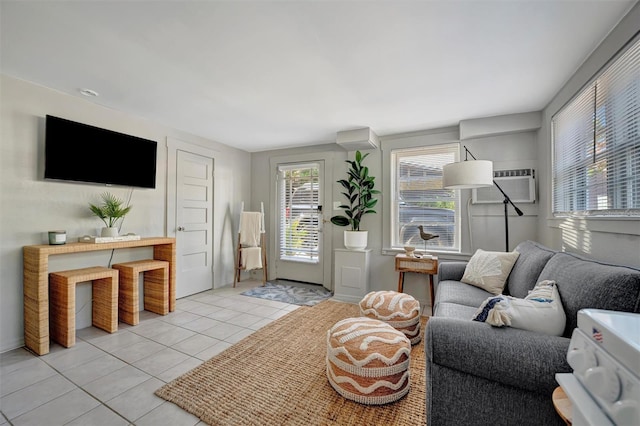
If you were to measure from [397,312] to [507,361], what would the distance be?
1.23m

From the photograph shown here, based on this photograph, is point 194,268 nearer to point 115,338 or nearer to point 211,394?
point 115,338

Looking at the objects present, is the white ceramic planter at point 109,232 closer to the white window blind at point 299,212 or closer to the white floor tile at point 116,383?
the white floor tile at point 116,383

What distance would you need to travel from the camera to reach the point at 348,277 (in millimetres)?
3762

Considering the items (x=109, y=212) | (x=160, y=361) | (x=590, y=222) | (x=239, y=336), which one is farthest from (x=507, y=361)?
(x=109, y=212)

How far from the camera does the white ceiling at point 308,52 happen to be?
1565mm

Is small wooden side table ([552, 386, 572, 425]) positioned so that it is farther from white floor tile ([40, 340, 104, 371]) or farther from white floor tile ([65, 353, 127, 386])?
white floor tile ([40, 340, 104, 371])

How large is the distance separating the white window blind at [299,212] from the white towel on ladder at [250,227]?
46cm

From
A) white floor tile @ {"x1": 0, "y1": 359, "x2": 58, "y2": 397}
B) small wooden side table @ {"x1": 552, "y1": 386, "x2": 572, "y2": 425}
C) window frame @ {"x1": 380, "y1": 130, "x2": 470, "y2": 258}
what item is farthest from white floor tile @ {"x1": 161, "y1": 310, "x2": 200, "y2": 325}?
small wooden side table @ {"x1": 552, "y1": 386, "x2": 572, "y2": 425}

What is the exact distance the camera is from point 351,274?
374cm

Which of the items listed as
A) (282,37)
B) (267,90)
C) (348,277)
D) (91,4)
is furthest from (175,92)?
(348,277)

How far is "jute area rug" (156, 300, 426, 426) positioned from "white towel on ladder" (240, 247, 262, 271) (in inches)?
76.2

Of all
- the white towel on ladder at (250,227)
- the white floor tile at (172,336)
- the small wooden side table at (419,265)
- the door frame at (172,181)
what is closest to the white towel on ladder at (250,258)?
the white towel on ladder at (250,227)

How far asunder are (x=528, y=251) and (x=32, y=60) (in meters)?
4.31

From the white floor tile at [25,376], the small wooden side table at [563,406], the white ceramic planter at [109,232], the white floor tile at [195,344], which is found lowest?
the white floor tile at [195,344]
